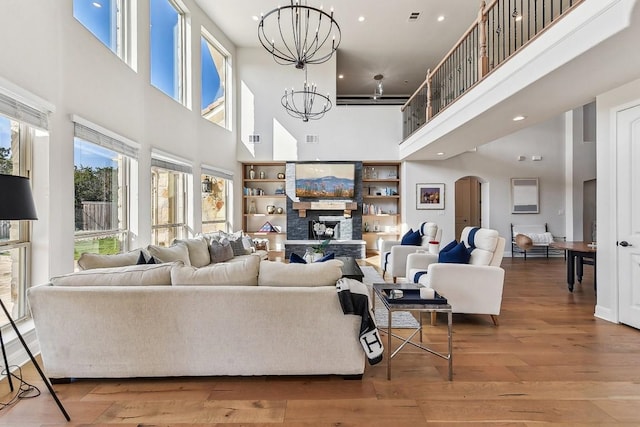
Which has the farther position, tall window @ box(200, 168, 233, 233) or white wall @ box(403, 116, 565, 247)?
white wall @ box(403, 116, 565, 247)

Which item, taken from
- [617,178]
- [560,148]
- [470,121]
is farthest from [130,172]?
[560,148]

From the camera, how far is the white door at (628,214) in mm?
3303

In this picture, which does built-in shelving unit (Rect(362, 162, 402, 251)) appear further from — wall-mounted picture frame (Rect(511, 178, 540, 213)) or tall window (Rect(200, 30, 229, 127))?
tall window (Rect(200, 30, 229, 127))

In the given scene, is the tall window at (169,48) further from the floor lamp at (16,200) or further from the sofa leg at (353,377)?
the sofa leg at (353,377)

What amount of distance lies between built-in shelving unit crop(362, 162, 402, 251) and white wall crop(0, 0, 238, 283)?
5421 mm

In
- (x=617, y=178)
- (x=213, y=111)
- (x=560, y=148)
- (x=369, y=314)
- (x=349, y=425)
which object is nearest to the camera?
(x=349, y=425)

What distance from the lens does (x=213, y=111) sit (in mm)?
7004

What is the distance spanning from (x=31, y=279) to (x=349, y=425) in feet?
9.81

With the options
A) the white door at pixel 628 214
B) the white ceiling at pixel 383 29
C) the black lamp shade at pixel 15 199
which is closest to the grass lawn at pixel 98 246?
the black lamp shade at pixel 15 199

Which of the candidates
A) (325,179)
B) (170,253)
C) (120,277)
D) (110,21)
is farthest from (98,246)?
(325,179)

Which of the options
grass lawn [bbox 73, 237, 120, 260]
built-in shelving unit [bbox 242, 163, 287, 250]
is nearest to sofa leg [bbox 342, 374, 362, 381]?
grass lawn [bbox 73, 237, 120, 260]

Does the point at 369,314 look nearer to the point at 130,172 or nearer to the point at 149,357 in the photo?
the point at 149,357

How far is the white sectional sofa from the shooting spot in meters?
2.20

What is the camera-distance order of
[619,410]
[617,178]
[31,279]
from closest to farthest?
[619,410], [31,279], [617,178]
